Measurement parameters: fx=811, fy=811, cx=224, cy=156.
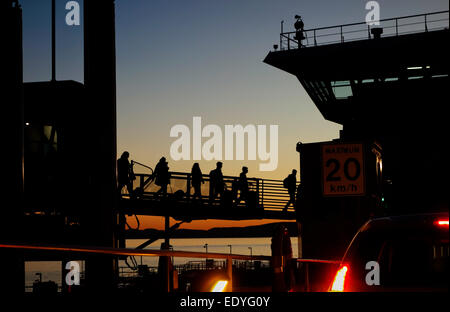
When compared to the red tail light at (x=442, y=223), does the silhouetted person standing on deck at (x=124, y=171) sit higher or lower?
higher

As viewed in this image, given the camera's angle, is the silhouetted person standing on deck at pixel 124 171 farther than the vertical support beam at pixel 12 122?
Yes

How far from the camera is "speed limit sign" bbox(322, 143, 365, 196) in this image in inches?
511

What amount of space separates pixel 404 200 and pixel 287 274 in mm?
27114

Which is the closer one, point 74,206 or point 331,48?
point 74,206

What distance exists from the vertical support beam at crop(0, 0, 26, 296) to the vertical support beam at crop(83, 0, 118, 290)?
1658mm

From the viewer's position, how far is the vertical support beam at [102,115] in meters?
9.89

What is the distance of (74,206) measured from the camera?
33.4 metres

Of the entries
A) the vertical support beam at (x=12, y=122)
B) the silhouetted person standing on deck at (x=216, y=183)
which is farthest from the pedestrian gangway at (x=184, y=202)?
the vertical support beam at (x=12, y=122)

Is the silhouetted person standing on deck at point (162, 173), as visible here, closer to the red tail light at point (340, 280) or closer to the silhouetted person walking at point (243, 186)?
the silhouetted person walking at point (243, 186)

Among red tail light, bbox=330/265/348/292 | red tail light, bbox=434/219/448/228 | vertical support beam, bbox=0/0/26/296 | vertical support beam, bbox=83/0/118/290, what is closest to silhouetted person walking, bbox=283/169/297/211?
vertical support beam, bbox=0/0/26/296

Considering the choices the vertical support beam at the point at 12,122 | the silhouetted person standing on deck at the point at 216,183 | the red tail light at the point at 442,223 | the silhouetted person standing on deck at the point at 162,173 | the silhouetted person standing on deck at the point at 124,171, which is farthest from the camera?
the silhouetted person standing on deck at the point at 216,183

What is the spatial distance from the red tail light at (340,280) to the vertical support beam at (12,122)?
210 inches
